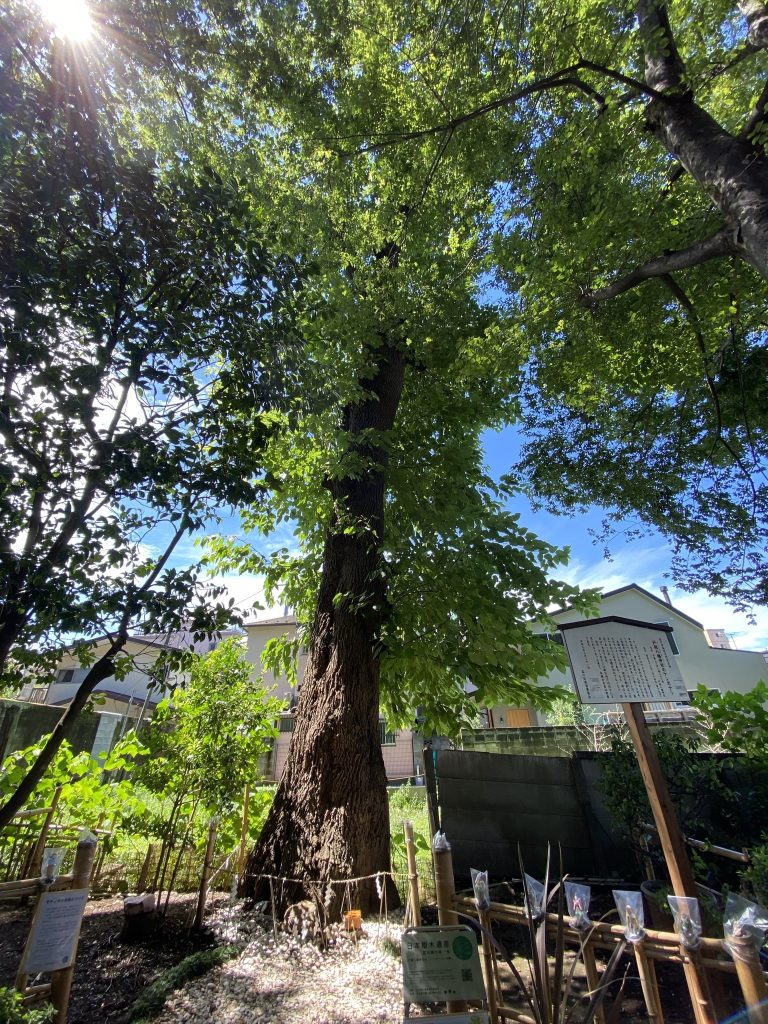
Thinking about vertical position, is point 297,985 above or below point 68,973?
below

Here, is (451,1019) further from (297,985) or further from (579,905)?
(297,985)

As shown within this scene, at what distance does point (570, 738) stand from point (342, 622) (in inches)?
219

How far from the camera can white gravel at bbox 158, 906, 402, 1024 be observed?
238cm

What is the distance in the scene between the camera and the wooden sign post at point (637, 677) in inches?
107

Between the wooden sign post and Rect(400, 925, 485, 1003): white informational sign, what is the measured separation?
152 centimetres

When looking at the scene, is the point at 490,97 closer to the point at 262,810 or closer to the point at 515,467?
the point at 515,467

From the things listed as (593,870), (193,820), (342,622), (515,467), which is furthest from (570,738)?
(193,820)

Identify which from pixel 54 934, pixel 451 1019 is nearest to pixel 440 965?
pixel 451 1019

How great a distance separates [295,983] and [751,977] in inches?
98.5

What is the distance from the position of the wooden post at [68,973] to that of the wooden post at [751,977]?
109 inches

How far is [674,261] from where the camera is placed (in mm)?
4484

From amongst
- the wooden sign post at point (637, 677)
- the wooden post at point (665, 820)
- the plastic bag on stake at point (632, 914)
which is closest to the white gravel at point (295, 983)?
the plastic bag on stake at point (632, 914)

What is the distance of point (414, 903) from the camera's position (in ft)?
8.82

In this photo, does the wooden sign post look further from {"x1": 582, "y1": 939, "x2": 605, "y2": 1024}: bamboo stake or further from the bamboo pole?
the bamboo pole
